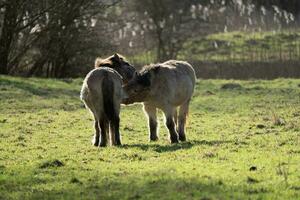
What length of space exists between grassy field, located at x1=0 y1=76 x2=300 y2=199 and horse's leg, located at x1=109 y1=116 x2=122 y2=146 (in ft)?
1.11

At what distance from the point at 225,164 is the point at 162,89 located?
3.47 meters

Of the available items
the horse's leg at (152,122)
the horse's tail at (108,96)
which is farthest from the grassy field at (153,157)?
the horse's tail at (108,96)

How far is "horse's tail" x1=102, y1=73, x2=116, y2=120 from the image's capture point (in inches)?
481

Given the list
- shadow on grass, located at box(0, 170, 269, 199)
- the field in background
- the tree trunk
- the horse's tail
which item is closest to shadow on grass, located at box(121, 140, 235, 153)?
the horse's tail

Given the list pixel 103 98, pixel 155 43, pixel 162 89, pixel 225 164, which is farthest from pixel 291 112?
pixel 155 43

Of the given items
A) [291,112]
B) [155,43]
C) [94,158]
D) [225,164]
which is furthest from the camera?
[155,43]

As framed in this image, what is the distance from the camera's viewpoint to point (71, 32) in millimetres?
32719

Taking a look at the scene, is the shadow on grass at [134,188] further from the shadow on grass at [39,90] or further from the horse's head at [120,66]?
the shadow on grass at [39,90]

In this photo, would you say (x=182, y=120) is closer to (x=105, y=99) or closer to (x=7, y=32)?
(x=105, y=99)

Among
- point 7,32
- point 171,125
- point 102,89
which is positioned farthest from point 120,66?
point 7,32

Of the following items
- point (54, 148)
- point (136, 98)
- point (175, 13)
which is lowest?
point (54, 148)

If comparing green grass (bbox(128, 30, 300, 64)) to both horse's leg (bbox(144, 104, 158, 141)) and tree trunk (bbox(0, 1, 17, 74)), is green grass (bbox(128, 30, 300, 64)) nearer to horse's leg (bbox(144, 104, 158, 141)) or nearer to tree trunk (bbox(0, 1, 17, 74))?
tree trunk (bbox(0, 1, 17, 74))

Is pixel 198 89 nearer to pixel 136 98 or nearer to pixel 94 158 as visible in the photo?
pixel 136 98

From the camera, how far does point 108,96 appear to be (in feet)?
40.1
